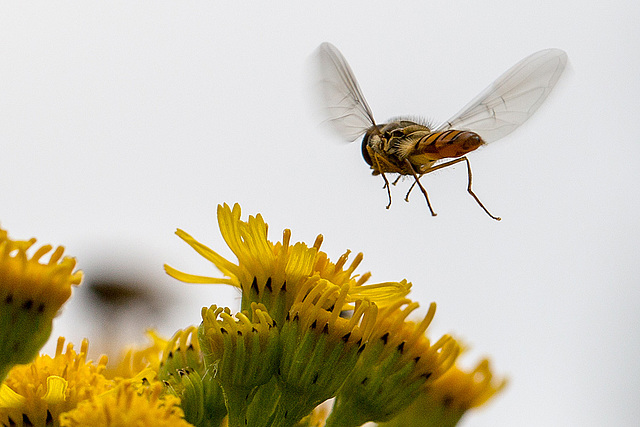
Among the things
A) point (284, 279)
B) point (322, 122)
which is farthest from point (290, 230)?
point (322, 122)

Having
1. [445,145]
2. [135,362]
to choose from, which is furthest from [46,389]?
[445,145]

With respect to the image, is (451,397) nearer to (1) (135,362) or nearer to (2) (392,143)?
(2) (392,143)

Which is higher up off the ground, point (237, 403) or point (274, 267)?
point (274, 267)

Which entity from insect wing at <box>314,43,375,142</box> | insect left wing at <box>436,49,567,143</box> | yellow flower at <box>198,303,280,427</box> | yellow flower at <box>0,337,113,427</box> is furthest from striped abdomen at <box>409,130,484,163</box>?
yellow flower at <box>0,337,113,427</box>

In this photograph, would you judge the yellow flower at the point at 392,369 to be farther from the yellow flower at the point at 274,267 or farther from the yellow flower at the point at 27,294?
the yellow flower at the point at 27,294

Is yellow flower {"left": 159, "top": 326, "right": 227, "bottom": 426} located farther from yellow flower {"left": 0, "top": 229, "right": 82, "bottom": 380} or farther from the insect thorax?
the insect thorax
